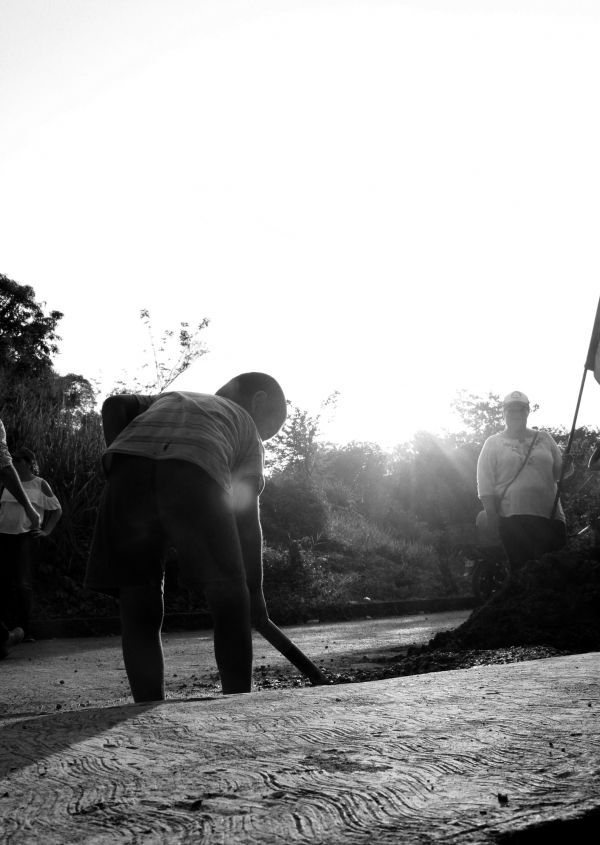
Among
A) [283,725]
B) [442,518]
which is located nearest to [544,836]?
[283,725]

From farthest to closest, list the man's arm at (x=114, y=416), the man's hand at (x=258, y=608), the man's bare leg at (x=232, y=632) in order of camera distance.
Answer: the man's hand at (x=258, y=608) < the man's arm at (x=114, y=416) < the man's bare leg at (x=232, y=632)

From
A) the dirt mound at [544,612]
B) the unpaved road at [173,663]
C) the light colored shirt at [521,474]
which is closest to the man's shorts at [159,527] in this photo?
the unpaved road at [173,663]

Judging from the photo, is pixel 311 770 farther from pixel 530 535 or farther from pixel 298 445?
pixel 298 445

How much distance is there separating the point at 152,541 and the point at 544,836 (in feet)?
7.15

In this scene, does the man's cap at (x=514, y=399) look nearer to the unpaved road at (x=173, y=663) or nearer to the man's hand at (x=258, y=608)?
the unpaved road at (x=173, y=663)

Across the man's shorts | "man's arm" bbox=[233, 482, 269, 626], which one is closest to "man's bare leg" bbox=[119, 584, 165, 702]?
the man's shorts

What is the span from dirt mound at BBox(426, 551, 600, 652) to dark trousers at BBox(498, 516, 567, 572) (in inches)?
34.8

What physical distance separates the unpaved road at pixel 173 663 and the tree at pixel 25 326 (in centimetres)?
2891

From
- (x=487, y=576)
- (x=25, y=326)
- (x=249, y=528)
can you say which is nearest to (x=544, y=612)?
(x=249, y=528)

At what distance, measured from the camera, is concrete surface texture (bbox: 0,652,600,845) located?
1382 mm

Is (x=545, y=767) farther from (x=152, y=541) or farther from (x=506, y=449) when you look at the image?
(x=506, y=449)

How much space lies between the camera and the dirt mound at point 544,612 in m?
5.39

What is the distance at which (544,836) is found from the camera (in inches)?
53.7

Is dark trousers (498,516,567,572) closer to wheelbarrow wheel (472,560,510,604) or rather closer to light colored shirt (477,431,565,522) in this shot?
light colored shirt (477,431,565,522)
